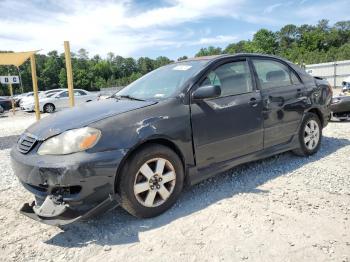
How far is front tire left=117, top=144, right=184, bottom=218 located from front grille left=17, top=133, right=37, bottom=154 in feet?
3.05

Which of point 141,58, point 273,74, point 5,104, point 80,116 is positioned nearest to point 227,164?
point 273,74

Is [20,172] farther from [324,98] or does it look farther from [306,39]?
[306,39]

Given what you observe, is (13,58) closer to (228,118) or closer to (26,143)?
(26,143)

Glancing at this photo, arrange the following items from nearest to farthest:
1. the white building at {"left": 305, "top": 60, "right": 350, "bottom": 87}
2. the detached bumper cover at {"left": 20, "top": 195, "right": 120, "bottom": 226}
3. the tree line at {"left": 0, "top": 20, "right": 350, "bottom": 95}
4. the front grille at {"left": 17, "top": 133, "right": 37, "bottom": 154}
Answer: the detached bumper cover at {"left": 20, "top": 195, "right": 120, "bottom": 226} < the front grille at {"left": 17, "top": 133, "right": 37, "bottom": 154} < the white building at {"left": 305, "top": 60, "right": 350, "bottom": 87} < the tree line at {"left": 0, "top": 20, "right": 350, "bottom": 95}

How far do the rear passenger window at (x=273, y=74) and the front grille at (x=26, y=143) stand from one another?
9.45ft

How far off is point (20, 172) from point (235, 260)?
212 centimetres

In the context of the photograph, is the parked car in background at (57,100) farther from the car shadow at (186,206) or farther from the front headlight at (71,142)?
the front headlight at (71,142)

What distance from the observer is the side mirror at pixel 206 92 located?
11.7 ft

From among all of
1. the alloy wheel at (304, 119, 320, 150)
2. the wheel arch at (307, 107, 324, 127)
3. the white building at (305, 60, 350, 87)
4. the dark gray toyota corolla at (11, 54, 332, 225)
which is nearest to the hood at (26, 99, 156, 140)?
the dark gray toyota corolla at (11, 54, 332, 225)

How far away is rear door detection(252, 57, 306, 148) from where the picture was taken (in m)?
4.44

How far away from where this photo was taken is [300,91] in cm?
495

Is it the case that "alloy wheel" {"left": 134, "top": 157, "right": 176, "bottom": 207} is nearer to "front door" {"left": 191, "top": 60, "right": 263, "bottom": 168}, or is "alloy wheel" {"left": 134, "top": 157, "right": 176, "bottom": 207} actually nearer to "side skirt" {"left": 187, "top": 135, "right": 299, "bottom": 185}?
"side skirt" {"left": 187, "top": 135, "right": 299, "bottom": 185}

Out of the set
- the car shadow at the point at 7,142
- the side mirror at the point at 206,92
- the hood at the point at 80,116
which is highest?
the side mirror at the point at 206,92

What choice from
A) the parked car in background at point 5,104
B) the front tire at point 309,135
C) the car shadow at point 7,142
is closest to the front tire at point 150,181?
the front tire at point 309,135
